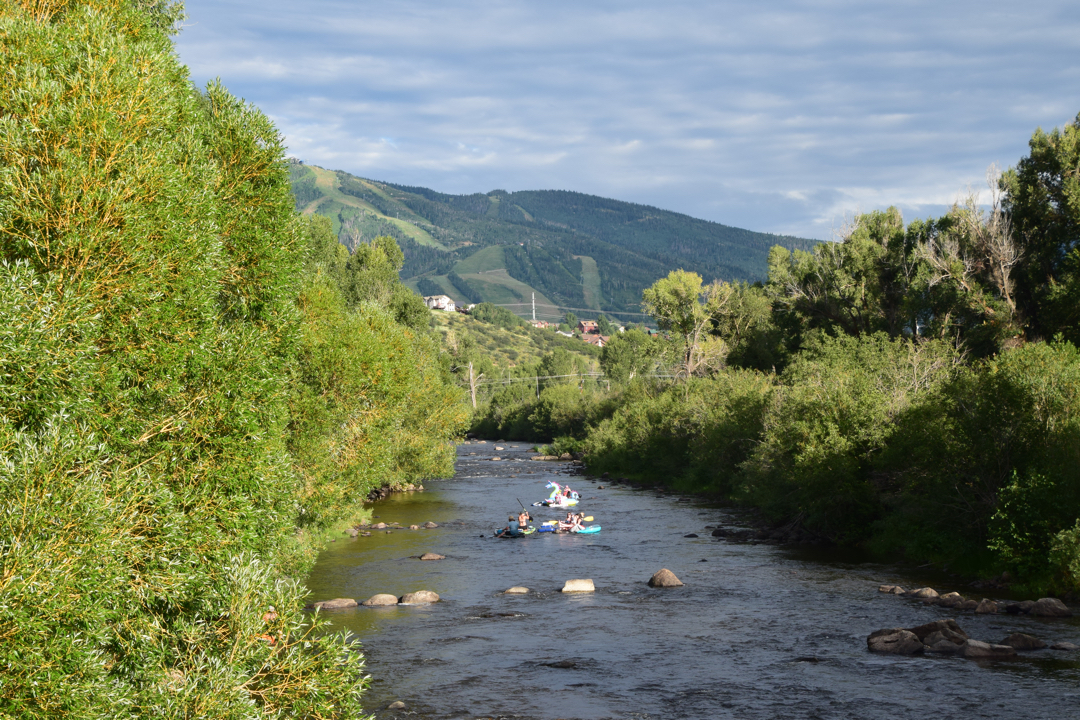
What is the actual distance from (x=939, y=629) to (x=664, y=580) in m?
11.7

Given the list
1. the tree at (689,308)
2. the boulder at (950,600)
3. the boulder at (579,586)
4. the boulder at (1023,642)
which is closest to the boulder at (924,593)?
the boulder at (950,600)

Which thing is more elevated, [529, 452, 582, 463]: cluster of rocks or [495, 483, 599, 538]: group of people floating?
[495, 483, 599, 538]: group of people floating

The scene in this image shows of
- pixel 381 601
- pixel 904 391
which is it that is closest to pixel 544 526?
pixel 381 601

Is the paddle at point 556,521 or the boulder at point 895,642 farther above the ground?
the boulder at point 895,642

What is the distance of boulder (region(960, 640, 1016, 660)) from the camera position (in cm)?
2344

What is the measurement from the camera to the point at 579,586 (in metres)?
34.7

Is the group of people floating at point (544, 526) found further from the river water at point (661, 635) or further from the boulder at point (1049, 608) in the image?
the boulder at point (1049, 608)

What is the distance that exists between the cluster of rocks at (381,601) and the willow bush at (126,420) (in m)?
15.9

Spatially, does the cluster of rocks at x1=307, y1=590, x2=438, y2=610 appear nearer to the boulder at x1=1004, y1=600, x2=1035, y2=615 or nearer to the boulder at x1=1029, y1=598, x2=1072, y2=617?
the boulder at x1=1004, y1=600, x2=1035, y2=615

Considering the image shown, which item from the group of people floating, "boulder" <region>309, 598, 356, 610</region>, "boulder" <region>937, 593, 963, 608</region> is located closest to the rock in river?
"boulder" <region>937, 593, 963, 608</region>

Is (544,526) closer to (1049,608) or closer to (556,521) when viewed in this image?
(556,521)

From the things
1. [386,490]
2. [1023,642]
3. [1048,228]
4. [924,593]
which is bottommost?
[386,490]

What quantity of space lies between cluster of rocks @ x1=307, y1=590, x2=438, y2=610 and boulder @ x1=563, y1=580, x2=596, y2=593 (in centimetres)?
564

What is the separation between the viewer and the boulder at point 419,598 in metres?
32.3
